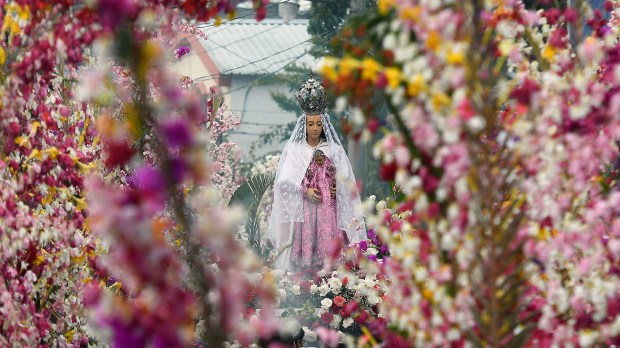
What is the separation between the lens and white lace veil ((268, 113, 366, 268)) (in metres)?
11.0

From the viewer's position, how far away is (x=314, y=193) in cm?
1102

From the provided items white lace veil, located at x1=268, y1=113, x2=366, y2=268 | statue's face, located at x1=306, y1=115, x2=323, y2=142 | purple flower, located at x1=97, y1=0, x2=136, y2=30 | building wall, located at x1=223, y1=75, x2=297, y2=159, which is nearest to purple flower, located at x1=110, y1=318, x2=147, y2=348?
purple flower, located at x1=97, y1=0, x2=136, y2=30

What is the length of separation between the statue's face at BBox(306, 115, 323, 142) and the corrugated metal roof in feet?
59.8

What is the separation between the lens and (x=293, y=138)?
37.1 ft

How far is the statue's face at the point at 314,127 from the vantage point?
11062 mm

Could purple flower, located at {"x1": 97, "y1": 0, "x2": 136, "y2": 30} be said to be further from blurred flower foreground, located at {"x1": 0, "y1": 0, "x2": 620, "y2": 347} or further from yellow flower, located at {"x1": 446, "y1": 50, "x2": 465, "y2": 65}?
yellow flower, located at {"x1": 446, "y1": 50, "x2": 465, "y2": 65}

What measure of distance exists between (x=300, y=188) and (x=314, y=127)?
Answer: 0.62 metres

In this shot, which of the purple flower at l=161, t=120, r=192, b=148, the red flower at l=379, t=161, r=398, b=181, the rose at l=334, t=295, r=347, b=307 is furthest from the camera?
the rose at l=334, t=295, r=347, b=307

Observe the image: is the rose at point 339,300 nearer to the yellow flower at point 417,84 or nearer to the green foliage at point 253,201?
the green foliage at point 253,201

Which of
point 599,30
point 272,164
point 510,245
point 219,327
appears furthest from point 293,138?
point 219,327

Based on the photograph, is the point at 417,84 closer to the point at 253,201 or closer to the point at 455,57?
the point at 455,57

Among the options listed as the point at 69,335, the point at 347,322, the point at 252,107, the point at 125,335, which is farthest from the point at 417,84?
the point at 252,107

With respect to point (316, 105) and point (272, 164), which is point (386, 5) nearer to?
point (316, 105)

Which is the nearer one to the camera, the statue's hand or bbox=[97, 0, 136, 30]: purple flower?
bbox=[97, 0, 136, 30]: purple flower
